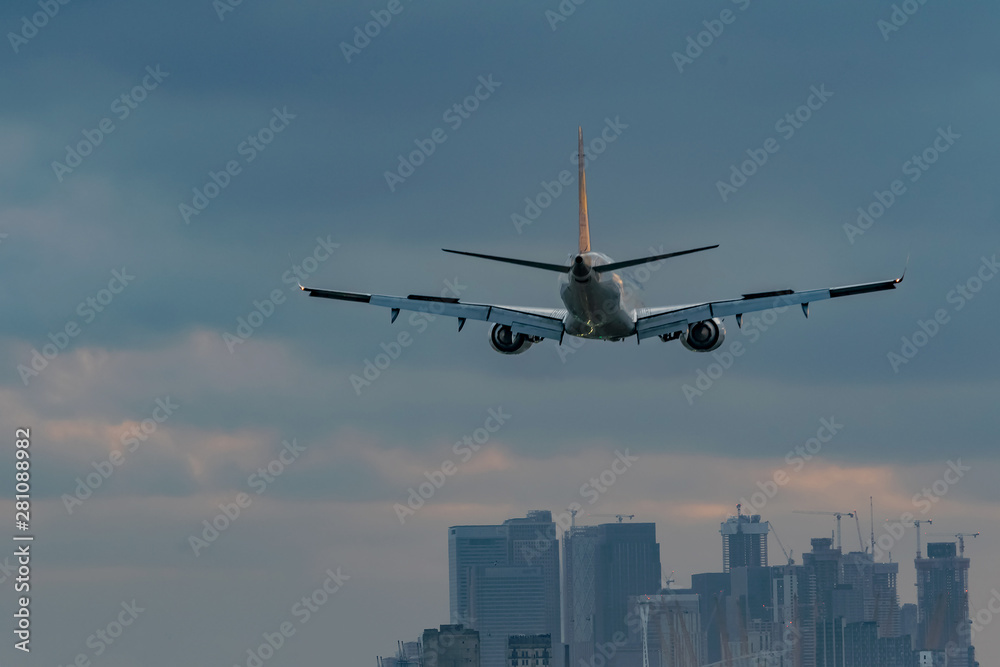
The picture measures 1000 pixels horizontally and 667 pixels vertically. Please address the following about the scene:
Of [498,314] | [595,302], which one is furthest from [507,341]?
[595,302]

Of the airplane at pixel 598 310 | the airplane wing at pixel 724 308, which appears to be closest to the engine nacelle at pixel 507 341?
the airplane at pixel 598 310

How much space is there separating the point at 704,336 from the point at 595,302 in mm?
12301

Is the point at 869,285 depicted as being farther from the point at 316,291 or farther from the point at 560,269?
the point at 316,291

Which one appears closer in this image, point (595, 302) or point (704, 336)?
point (595, 302)

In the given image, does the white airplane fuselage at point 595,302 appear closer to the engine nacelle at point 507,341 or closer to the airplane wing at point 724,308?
the airplane wing at point 724,308

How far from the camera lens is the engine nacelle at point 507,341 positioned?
Result: 157125mm

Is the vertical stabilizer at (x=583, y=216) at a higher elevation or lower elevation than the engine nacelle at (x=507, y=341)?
higher

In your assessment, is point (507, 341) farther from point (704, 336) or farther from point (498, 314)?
point (704, 336)

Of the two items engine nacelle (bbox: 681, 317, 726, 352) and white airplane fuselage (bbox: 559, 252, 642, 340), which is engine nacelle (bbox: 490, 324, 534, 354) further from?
engine nacelle (bbox: 681, 317, 726, 352)

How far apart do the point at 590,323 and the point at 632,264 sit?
1105cm

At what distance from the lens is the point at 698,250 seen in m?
129

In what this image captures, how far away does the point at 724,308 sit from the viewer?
149750 mm

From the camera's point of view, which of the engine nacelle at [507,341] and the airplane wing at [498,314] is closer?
the airplane wing at [498,314]

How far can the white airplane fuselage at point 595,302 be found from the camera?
145 metres
